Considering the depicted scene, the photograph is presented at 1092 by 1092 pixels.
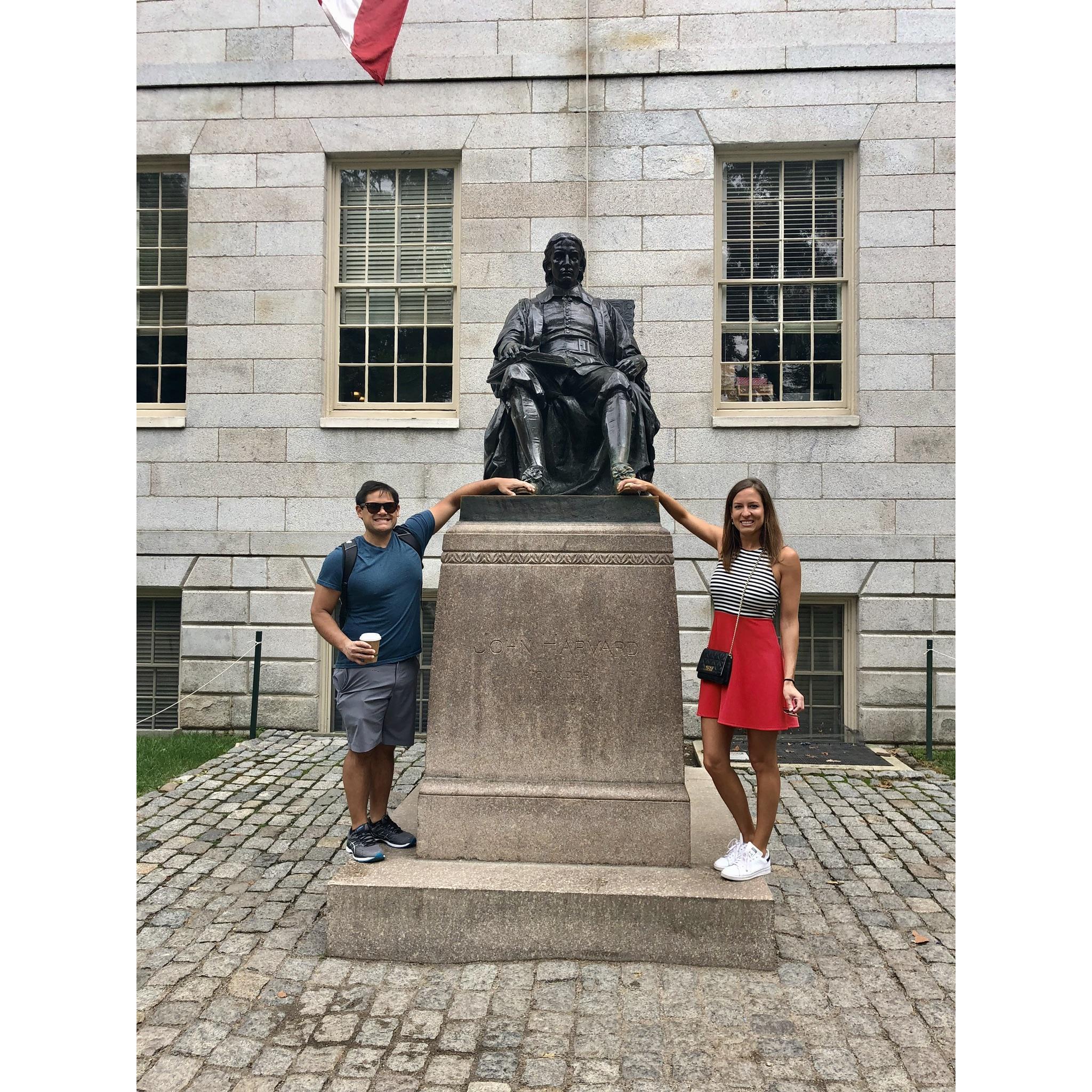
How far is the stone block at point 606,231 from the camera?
9039mm

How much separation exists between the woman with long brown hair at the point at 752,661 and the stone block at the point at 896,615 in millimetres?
5109

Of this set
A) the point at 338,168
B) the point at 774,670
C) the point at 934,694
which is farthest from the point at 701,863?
the point at 338,168

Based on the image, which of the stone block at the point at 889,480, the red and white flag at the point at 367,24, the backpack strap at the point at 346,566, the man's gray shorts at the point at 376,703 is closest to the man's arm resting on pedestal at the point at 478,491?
the backpack strap at the point at 346,566

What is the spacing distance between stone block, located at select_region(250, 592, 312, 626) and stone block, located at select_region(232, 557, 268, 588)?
132 mm

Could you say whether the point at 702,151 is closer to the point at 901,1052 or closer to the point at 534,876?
the point at 534,876

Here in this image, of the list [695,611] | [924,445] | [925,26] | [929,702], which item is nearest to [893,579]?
[929,702]

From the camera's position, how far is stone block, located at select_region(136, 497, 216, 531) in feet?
30.6

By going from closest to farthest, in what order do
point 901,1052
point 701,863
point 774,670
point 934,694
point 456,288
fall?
point 901,1052
point 774,670
point 701,863
point 934,694
point 456,288

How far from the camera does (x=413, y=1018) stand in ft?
11.5

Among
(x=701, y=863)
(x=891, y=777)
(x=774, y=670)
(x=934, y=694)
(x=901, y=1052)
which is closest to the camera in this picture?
(x=901, y=1052)

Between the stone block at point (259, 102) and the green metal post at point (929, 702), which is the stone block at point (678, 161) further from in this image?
the green metal post at point (929, 702)

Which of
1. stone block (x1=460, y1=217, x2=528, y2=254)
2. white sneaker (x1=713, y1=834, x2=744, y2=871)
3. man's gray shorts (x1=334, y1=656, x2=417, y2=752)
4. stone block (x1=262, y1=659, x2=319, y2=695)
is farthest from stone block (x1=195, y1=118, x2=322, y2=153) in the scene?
white sneaker (x1=713, y1=834, x2=744, y2=871)

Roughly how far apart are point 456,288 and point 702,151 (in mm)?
→ 2942

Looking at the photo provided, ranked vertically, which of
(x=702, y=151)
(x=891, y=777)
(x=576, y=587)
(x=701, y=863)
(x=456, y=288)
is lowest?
(x=891, y=777)
